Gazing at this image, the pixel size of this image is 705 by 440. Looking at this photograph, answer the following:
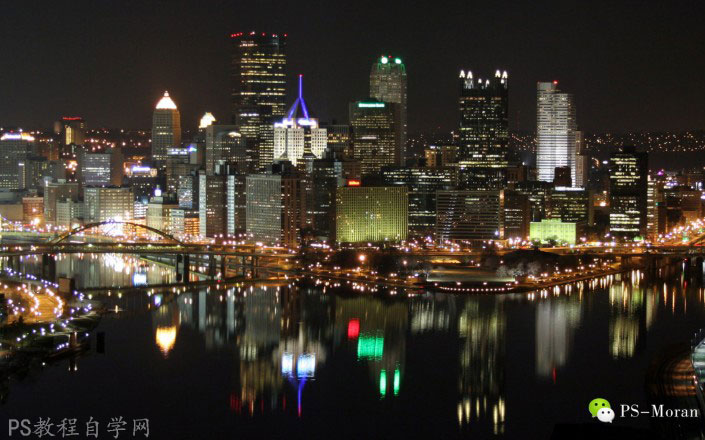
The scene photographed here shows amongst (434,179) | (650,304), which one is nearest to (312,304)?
(650,304)

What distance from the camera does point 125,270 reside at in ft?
114

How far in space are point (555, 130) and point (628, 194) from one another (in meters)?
18.2

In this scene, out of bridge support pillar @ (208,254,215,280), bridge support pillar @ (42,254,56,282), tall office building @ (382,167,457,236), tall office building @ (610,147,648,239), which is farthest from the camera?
tall office building @ (610,147,648,239)

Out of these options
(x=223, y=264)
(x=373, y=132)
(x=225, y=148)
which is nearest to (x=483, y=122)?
(x=373, y=132)

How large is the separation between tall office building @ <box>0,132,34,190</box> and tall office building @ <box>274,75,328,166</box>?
18.8m

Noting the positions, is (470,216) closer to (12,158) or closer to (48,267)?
(48,267)

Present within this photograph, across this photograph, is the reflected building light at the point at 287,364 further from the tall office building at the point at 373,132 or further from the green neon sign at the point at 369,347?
the tall office building at the point at 373,132

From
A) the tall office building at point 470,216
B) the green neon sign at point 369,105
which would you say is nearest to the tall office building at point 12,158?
the green neon sign at point 369,105

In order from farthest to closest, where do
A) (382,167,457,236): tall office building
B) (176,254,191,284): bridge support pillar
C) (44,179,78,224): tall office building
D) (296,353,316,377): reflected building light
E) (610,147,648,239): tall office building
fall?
(44,179,78,224): tall office building → (610,147,648,239): tall office building → (382,167,457,236): tall office building → (176,254,191,284): bridge support pillar → (296,353,316,377): reflected building light

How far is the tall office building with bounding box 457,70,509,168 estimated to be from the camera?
164 ft

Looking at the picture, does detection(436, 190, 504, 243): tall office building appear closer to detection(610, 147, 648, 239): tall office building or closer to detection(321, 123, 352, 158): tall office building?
detection(610, 147, 648, 239): tall office building

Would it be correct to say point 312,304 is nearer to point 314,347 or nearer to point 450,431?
point 314,347

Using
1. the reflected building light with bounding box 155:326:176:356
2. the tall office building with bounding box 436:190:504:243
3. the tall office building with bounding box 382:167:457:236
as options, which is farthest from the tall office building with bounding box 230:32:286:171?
the reflected building light with bounding box 155:326:176:356

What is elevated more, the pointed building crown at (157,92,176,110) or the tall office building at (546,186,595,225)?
the pointed building crown at (157,92,176,110)
